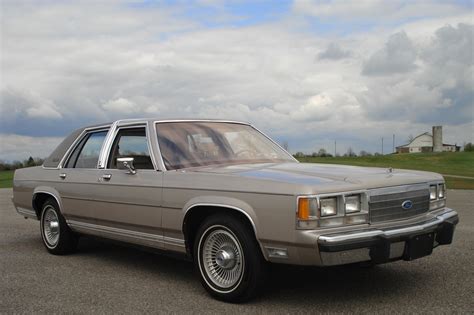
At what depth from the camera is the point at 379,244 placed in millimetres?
4320

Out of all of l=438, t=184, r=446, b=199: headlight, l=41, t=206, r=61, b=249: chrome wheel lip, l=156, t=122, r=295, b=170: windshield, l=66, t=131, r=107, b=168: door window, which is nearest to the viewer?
l=438, t=184, r=446, b=199: headlight

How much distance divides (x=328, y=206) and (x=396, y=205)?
0.72 meters

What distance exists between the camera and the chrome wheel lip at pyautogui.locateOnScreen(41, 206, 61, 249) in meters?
7.21

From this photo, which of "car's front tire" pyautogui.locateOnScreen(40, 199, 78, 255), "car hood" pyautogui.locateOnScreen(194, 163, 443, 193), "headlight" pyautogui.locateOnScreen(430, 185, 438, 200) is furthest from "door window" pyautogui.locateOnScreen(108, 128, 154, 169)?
"headlight" pyautogui.locateOnScreen(430, 185, 438, 200)

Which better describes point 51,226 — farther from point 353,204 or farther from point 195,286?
point 353,204

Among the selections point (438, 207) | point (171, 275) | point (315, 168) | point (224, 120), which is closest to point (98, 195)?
point (171, 275)

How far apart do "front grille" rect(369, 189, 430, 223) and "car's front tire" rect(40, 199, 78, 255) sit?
4.12 meters

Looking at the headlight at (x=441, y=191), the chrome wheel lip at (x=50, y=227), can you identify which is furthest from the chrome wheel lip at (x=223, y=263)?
→ the chrome wheel lip at (x=50, y=227)

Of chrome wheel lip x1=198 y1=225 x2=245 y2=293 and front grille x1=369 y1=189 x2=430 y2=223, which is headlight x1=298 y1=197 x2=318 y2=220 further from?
chrome wheel lip x1=198 y1=225 x2=245 y2=293

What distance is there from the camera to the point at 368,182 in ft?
14.8

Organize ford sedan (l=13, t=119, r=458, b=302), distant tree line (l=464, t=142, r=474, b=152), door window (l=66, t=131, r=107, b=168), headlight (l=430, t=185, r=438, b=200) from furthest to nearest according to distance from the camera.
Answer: distant tree line (l=464, t=142, r=474, b=152) < door window (l=66, t=131, r=107, b=168) < headlight (l=430, t=185, r=438, b=200) < ford sedan (l=13, t=119, r=458, b=302)

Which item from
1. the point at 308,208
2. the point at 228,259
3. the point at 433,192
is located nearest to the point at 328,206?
the point at 308,208

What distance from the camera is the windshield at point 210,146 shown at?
18.6ft

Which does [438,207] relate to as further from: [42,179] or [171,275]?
[42,179]
